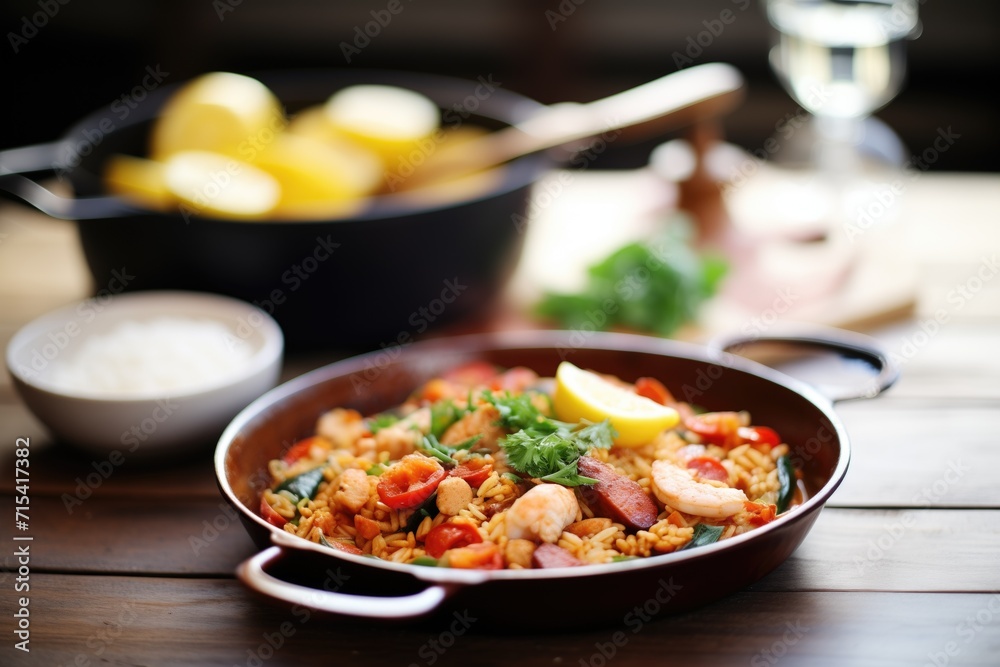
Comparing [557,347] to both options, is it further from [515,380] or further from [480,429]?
[480,429]

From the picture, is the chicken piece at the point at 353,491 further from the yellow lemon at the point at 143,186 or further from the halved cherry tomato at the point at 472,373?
the yellow lemon at the point at 143,186

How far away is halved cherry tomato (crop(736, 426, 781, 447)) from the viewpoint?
5.76ft

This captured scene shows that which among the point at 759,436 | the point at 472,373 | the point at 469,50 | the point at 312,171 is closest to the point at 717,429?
the point at 759,436

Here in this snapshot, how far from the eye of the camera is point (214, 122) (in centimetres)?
261

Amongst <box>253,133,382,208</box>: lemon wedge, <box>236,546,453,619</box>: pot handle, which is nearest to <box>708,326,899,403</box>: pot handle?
<box>236,546,453,619</box>: pot handle

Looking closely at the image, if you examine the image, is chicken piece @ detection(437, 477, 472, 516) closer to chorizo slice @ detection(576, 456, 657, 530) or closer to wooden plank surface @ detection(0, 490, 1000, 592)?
chorizo slice @ detection(576, 456, 657, 530)

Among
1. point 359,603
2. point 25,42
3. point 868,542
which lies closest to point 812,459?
point 868,542

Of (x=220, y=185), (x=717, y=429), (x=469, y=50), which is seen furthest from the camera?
(x=469, y=50)


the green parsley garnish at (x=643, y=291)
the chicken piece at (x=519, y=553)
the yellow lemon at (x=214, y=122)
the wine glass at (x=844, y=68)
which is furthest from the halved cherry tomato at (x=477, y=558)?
the wine glass at (x=844, y=68)

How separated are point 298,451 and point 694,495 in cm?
73

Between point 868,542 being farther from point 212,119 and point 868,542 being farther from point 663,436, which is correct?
point 212,119

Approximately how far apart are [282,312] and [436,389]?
593mm

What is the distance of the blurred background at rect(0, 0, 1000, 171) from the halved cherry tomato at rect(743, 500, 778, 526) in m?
3.89

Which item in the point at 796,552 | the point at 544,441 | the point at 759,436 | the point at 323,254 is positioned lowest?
the point at 796,552
